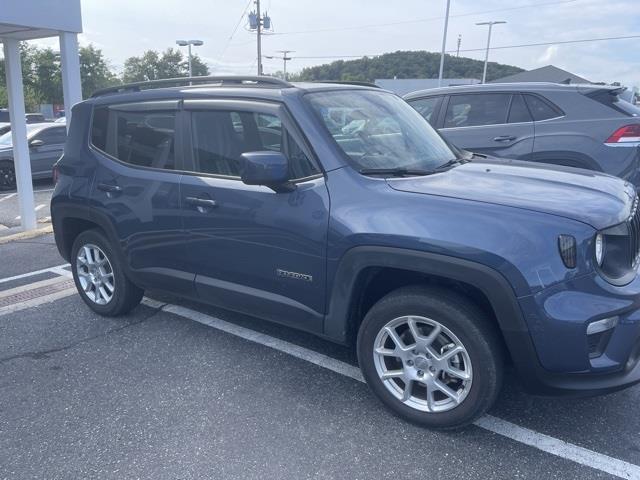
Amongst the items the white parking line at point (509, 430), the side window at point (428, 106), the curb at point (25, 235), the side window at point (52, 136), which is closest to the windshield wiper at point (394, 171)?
the white parking line at point (509, 430)

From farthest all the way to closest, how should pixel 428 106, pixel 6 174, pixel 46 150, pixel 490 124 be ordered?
1. pixel 46 150
2. pixel 6 174
3. pixel 428 106
4. pixel 490 124

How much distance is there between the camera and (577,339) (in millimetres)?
2490

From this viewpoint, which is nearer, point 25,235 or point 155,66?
point 25,235

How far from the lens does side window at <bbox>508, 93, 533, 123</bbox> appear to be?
20.8 ft

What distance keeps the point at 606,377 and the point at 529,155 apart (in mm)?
4070

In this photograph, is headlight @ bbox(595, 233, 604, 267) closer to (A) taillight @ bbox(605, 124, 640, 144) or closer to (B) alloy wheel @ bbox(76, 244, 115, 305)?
(B) alloy wheel @ bbox(76, 244, 115, 305)

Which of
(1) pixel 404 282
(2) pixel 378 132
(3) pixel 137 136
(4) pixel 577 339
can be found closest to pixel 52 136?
(3) pixel 137 136

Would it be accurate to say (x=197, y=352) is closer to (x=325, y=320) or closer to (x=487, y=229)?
(x=325, y=320)

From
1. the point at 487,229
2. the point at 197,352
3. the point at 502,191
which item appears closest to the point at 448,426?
the point at 487,229

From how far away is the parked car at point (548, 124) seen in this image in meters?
5.80

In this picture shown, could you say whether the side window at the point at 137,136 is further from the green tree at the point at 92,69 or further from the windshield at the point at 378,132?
the green tree at the point at 92,69

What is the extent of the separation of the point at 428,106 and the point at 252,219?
4520 mm

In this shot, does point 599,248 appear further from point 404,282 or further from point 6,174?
Answer: point 6,174

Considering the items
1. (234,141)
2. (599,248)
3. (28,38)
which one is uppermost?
(28,38)
